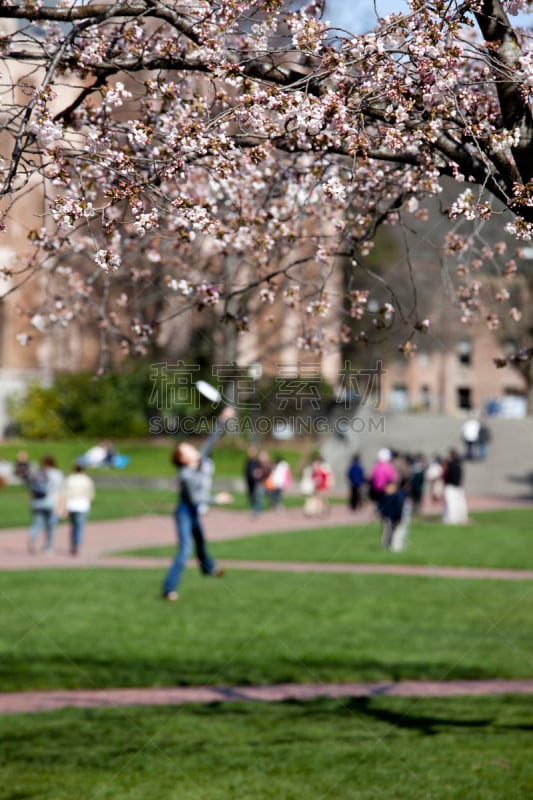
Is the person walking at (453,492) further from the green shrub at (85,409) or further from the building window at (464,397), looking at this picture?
the building window at (464,397)

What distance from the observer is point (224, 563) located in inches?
803

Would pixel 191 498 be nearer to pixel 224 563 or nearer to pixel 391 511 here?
pixel 224 563

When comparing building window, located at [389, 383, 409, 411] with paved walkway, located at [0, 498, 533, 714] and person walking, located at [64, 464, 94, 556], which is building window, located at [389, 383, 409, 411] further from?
person walking, located at [64, 464, 94, 556]

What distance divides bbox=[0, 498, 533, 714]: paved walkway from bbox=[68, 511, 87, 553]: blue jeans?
24cm

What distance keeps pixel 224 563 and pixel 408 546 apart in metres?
4.72

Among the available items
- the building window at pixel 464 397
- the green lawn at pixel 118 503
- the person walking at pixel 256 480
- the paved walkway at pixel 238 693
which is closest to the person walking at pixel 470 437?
the green lawn at pixel 118 503

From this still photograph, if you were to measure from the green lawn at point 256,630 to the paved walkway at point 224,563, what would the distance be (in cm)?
33

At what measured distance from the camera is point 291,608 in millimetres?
14570

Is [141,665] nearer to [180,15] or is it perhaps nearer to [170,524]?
[180,15]

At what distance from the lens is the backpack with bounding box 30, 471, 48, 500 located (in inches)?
850

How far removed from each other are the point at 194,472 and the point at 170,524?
15.7m

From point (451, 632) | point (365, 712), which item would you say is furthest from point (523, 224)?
point (451, 632)

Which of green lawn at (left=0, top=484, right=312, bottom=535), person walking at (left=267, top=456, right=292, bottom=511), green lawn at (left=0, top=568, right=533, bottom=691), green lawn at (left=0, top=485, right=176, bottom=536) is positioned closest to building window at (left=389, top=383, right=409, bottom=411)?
green lawn at (left=0, top=484, right=312, bottom=535)

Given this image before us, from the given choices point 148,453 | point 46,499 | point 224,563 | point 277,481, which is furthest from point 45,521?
point 148,453
